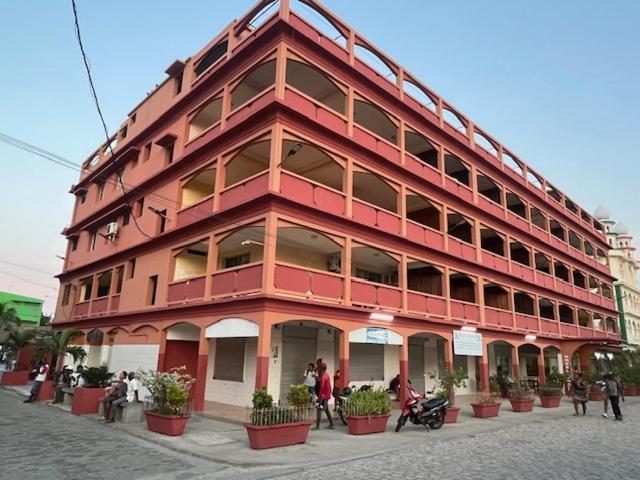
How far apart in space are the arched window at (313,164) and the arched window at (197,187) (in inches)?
148

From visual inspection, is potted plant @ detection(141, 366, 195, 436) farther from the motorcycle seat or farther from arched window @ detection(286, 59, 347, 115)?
arched window @ detection(286, 59, 347, 115)

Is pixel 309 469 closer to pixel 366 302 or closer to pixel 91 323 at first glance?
pixel 366 302

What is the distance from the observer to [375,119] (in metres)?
20.9

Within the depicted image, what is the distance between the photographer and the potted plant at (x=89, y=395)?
1580 cm

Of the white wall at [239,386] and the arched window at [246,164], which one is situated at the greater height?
the arched window at [246,164]

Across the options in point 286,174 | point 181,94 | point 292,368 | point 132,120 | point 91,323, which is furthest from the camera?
point 132,120

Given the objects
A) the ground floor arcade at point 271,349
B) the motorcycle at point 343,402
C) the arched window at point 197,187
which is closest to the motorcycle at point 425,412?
the motorcycle at point 343,402

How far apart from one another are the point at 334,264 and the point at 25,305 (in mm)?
54650

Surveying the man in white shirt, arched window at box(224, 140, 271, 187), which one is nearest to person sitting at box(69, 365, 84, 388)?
the man in white shirt

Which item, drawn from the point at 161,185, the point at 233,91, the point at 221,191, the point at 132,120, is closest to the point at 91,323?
the point at 161,185

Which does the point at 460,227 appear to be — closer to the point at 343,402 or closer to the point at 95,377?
the point at 343,402

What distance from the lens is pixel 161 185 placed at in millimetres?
22016

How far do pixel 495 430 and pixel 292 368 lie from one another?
7.91 metres

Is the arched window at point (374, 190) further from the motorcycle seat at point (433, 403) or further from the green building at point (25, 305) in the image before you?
the green building at point (25, 305)
